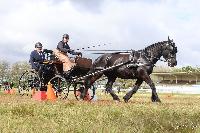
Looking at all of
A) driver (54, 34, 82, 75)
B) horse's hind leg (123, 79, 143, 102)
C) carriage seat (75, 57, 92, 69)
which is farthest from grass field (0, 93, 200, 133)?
carriage seat (75, 57, 92, 69)

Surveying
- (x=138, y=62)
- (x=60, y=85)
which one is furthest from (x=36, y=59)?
(x=138, y=62)

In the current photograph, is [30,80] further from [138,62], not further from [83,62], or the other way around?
[138,62]

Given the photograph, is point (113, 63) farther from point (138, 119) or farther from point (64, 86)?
point (138, 119)

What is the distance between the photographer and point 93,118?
10.5 m

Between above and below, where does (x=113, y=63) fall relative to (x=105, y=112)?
above

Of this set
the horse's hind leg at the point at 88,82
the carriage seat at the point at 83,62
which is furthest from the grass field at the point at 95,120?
the horse's hind leg at the point at 88,82

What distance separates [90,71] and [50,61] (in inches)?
65.5

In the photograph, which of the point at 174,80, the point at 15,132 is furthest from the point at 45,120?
the point at 174,80

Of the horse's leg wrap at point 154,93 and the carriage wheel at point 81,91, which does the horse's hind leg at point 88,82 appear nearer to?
the carriage wheel at point 81,91

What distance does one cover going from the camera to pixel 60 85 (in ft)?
62.2

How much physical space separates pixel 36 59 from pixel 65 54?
127cm

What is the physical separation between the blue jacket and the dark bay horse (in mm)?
1985

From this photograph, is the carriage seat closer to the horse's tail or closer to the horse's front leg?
the horse's tail

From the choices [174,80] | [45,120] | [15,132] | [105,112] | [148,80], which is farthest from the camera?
[174,80]
